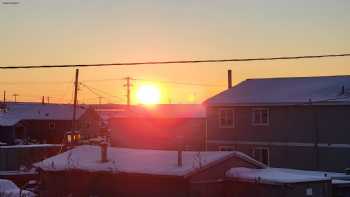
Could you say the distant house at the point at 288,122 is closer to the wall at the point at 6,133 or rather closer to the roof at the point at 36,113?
the wall at the point at 6,133

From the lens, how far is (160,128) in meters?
58.1

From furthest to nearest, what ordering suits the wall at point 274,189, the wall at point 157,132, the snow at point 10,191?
1. the wall at point 157,132
2. the snow at point 10,191
3. the wall at point 274,189

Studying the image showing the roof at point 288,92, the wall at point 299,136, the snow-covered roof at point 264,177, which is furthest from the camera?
the roof at point 288,92

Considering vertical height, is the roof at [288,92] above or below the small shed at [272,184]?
above

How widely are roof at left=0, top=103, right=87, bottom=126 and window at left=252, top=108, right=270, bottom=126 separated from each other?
3565 centimetres

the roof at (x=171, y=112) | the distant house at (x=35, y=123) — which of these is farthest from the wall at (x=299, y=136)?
the distant house at (x=35, y=123)

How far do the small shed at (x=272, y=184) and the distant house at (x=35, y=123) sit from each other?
154 feet

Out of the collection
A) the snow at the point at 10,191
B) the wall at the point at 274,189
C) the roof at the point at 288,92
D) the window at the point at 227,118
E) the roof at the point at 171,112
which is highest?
the roof at the point at 288,92

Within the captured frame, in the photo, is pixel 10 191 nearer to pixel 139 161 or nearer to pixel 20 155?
pixel 139 161

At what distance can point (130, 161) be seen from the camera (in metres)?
23.6

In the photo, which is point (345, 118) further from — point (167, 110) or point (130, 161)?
point (167, 110)

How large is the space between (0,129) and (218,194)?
48903 mm

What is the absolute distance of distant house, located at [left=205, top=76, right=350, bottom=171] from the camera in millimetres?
36344

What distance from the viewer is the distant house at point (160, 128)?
54.6 meters
